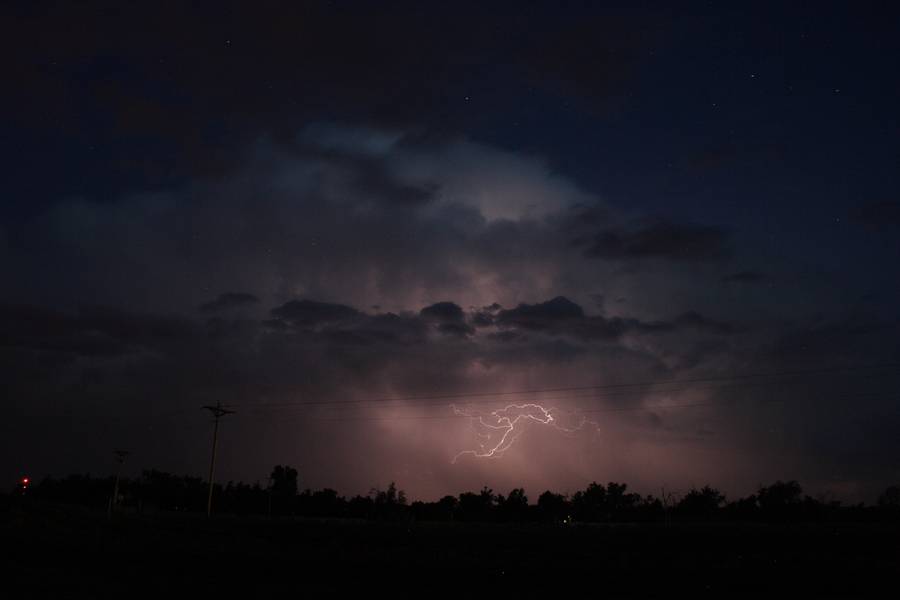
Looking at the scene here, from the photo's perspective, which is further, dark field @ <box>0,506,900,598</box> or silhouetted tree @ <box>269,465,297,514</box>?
silhouetted tree @ <box>269,465,297,514</box>

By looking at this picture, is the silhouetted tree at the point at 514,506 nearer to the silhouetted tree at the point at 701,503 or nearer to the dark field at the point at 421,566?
the silhouetted tree at the point at 701,503

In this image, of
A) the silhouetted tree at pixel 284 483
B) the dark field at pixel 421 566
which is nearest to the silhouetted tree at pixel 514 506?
the silhouetted tree at pixel 284 483

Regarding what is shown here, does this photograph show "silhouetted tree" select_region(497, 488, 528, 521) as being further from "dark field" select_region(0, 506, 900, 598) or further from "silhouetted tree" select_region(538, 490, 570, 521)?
"dark field" select_region(0, 506, 900, 598)

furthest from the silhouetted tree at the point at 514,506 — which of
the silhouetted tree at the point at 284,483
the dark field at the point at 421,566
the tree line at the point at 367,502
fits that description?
the dark field at the point at 421,566

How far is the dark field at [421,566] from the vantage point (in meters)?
20.8

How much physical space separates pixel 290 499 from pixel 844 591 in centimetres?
11030

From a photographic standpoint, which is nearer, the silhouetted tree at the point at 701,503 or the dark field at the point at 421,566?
the dark field at the point at 421,566

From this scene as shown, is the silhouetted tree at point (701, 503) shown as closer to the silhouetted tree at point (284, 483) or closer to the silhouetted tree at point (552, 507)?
the silhouetted tree at point (552, 507)

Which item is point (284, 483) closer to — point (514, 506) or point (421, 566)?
point (514, 506)

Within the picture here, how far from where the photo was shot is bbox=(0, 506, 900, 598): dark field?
20.8 metres

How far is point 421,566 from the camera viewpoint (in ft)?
89.6

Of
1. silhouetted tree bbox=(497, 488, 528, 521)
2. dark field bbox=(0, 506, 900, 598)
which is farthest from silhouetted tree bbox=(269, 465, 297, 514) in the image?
dark field bbox=(0, 506, 900, 598)

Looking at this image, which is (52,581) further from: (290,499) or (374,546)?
(290,499)

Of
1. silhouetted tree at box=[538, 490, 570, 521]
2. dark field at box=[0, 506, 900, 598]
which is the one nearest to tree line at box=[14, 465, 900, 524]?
silhouetted tree at box=[538, 490, 570, 521]
